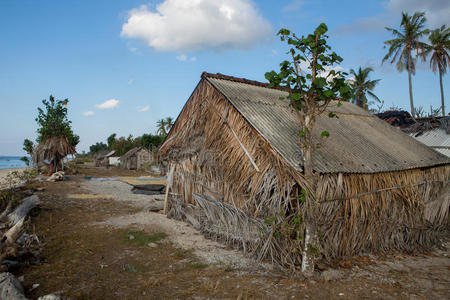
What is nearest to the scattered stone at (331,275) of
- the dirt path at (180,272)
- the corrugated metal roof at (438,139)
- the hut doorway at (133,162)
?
the dirt path at (180,272)

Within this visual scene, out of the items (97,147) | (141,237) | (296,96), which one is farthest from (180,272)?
(97,147)

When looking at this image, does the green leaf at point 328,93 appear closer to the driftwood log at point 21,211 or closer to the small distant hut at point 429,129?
the driftwood log at point 21,211

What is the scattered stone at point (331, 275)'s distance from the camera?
500 centimetres

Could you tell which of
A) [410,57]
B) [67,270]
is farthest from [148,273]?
[410,57]

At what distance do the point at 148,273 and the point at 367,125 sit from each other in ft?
29.5

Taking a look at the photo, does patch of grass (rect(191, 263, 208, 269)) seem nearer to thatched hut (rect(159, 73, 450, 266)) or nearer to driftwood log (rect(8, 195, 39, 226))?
thatched hut (rect(159, 73, 450, 266))

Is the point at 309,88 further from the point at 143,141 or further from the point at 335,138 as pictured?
the point at 143,141

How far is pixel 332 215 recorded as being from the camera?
5.64 meters

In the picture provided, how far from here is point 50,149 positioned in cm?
2084

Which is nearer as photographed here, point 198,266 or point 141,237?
point 198,266

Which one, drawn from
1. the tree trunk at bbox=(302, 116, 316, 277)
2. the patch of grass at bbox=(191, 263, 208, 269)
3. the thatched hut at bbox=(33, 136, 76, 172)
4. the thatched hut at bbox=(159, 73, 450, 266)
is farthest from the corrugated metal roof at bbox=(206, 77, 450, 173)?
the thatched hut at bbox=(33, 136, 76, 172)

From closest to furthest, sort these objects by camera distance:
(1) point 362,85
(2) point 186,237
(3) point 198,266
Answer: (3) point 198,266 < (2) point 186,237 < (1) point 362,85

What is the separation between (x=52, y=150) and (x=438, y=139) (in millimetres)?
25674

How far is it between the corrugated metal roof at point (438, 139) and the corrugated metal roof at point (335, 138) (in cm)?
467
